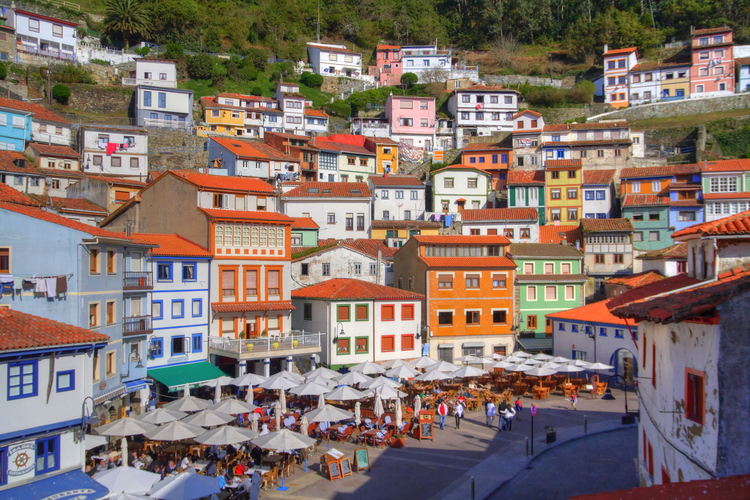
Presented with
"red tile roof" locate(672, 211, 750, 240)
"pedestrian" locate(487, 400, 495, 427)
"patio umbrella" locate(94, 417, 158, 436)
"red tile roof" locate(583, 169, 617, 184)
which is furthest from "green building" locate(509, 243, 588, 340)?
"red tile roof" locate(672, 211, 750, 240)

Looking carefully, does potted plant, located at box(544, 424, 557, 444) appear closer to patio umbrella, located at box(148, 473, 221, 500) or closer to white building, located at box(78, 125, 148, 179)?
patio umbrella, located at box(148, 473, 221, 500)

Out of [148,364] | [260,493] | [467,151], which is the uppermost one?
[467,151]

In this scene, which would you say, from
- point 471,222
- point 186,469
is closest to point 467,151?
point 471,222

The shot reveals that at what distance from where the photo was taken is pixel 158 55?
3654 inches

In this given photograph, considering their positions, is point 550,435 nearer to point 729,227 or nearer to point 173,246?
point 729,227

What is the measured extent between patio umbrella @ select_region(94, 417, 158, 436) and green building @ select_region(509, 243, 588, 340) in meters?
31.8

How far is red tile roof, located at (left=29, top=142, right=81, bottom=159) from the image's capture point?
A: 59469 mm

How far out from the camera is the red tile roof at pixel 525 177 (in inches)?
2660

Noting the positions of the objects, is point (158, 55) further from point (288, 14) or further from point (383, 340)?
point (383, 340)

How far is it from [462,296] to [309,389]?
61.2 ft

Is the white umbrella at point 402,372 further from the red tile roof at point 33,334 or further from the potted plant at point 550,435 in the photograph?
the red tile roof at point 33,334

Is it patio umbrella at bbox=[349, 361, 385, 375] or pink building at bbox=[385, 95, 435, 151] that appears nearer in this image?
patio umbrella at bbox=[349, 361, 385, 375]

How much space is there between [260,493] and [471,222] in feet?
142

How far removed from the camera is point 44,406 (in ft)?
67.9
